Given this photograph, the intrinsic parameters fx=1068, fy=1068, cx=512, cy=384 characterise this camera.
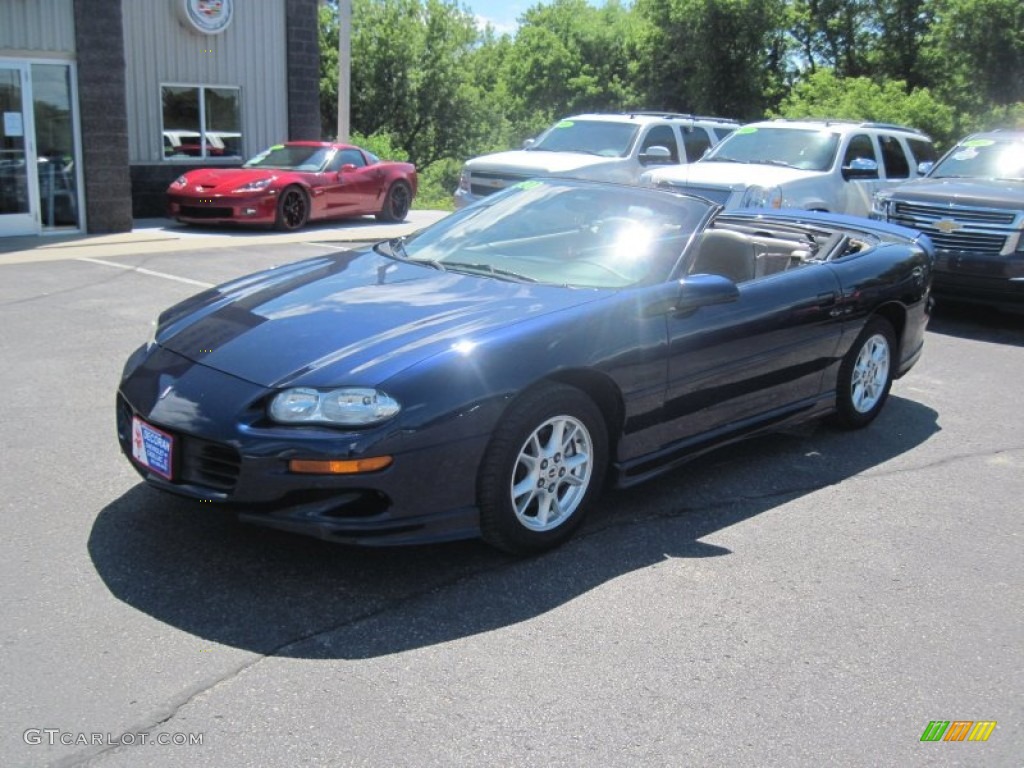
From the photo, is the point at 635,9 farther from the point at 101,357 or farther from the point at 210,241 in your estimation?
the point at 101,357

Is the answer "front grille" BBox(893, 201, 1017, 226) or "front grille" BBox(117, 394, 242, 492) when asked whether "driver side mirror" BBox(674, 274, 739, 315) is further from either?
"front grille" BBox(893, 201, 1017, 226)

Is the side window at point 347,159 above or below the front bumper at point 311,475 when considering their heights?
above

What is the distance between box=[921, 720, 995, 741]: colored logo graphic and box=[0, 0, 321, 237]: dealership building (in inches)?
544

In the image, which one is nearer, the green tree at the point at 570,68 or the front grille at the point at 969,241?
the front grille at the point at 969,241

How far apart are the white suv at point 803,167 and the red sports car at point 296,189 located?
5399 millimetres

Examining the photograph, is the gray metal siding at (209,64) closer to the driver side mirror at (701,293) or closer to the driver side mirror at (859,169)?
the driver side mirror at (859,169)

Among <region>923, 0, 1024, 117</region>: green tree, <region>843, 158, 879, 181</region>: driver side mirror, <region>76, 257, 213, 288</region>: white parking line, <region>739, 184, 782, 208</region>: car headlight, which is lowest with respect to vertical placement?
<region>76, 257, 213, 288</region>: white parking line

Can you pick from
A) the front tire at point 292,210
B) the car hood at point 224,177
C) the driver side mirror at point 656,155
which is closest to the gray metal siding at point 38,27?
the car hood at point 224,177

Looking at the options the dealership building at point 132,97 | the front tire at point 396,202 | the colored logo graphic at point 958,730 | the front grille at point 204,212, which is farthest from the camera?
the front tire at point 396,202

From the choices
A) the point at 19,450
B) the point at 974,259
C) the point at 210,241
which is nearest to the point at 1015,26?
the point at 974,259

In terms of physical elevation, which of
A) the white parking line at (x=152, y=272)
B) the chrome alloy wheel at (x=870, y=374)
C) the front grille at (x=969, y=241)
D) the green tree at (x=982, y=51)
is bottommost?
the white parking line at (x=152, y=272)

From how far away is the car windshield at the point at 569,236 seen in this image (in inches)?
197

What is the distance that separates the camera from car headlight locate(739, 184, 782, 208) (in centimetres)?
1112

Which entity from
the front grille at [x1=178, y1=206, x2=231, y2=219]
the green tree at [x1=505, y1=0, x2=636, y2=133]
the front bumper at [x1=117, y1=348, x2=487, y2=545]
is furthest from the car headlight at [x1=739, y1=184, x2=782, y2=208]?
the green tree at [x1=505, y1=0, x2=636, y2=133]
